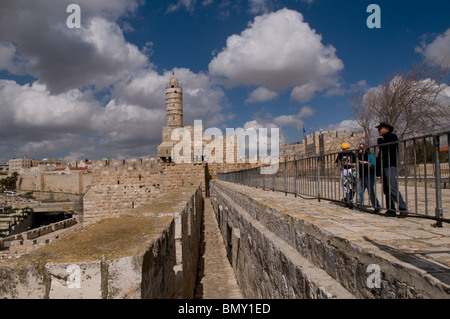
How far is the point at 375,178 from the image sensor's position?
386 cm

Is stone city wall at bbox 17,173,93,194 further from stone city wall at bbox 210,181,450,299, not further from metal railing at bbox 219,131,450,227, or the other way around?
stone city wall at bbox 210,181,450,299

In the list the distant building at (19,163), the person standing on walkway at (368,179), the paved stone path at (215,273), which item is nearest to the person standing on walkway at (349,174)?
the person standing on walkway at (368,179)

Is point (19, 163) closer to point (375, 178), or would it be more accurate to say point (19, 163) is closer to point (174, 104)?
point (174, 104)

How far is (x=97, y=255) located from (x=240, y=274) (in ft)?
13.0

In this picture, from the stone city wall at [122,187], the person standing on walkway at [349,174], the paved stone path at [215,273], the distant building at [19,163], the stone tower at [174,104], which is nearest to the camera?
the person standing on walkway at [349,174]

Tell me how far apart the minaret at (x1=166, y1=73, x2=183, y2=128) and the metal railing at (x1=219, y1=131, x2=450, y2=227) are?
25.8m

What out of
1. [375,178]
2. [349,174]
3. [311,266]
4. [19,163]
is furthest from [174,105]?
[19,163]

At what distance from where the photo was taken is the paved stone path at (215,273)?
5.05 meters

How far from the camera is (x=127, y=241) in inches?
66.0

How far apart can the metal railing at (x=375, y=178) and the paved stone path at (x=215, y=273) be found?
2.00 m

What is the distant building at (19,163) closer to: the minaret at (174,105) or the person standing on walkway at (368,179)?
the minaret at (174,105)

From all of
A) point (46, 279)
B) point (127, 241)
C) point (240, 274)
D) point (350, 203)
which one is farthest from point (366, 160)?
point (46, 279)
